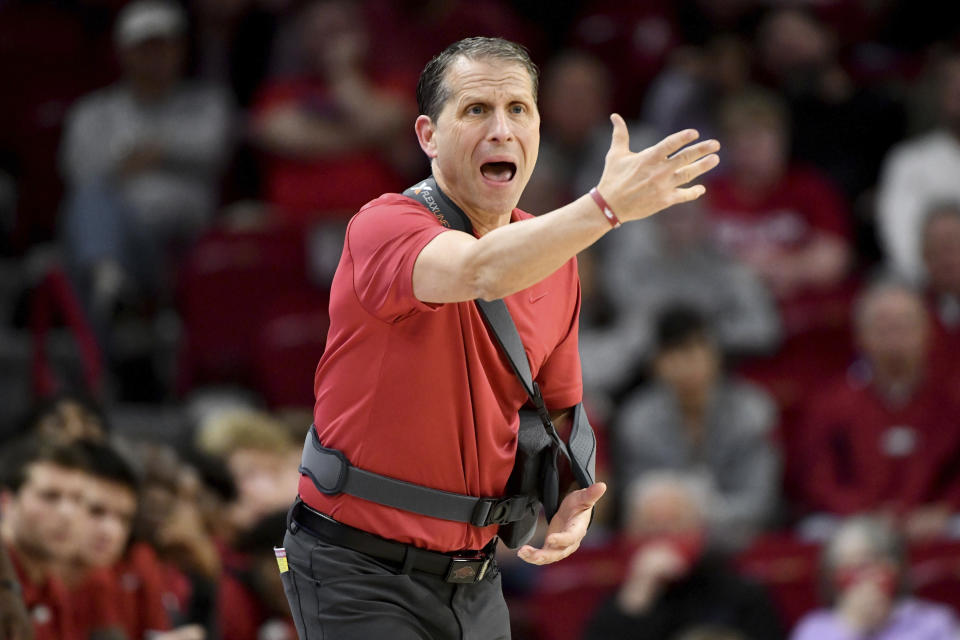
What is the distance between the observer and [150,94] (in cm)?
895

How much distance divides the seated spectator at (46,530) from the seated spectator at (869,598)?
3.14m

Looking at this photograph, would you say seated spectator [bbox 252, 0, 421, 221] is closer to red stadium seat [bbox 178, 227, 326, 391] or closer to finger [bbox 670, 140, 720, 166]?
red stadium seat [bbox 178, 227, 326, 391]

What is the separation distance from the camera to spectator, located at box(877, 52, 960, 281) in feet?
29.0

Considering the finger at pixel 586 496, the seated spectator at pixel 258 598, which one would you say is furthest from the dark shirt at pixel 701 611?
the finger at pixel 586 496

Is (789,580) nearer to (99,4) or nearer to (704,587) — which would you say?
(704,587)

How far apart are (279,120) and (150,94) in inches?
31.7

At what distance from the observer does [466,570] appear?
3387 mm

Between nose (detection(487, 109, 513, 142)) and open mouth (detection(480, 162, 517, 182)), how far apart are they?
0.07m

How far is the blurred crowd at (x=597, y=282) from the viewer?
21.0 ft

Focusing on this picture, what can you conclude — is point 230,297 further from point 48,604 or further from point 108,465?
point 48,604

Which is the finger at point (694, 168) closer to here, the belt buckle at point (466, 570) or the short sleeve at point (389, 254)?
the short sleeve at point (389, 254)

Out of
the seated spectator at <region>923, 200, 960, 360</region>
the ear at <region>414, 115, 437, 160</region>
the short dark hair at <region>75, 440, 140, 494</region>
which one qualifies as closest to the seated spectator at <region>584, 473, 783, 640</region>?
the short dark hair at <region>75, 440, 140, 494</region>

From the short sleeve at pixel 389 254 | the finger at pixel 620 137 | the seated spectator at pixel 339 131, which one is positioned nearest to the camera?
the finger at pixel 620 137

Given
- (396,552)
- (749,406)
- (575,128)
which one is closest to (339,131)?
(575,128)
